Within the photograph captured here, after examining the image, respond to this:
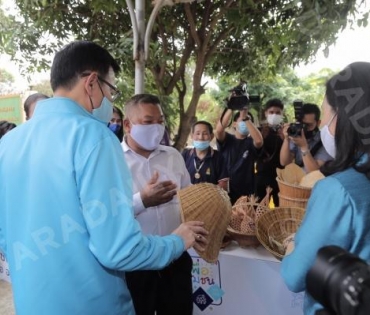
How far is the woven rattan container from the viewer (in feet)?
4.99

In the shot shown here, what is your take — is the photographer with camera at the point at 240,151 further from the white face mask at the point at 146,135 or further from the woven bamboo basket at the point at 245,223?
the white face mask at the point at 146,135

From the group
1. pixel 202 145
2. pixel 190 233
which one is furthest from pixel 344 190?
pixel 202 145

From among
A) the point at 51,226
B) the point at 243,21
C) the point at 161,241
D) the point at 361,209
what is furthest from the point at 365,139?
the point at 243,21

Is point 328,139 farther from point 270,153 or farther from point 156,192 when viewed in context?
point 270,153

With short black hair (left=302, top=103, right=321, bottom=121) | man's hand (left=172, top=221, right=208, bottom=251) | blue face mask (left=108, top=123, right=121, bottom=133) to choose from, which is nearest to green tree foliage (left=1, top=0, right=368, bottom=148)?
short black hair (left=302, top=103, right=321, bottom=121)

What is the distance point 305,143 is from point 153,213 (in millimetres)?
1395

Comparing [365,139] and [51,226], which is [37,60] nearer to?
[51,226]

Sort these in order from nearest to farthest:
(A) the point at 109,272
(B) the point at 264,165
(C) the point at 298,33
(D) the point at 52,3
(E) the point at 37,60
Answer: (A) the point at 109,272 → (B) the point at 264,165 → (C) the point at 298,33 → (D) the point at 52,3 → (E) the point at 37,60

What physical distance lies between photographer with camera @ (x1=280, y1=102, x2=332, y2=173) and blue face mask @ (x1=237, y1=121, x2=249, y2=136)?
43 centimetres

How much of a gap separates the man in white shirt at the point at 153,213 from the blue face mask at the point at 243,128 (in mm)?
1415

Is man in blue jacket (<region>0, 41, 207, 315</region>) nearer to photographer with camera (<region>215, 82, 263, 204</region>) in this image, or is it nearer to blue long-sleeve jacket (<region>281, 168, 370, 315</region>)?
blue long-sleeve jacket (<region>281, 168, 370, 315</region>)

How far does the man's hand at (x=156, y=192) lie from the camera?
1561mm

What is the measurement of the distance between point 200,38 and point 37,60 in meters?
2.79

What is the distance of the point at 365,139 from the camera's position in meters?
0.89
